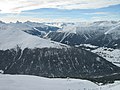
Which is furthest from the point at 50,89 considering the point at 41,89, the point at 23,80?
the point at 23,80

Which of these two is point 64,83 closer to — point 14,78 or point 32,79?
point 32,79

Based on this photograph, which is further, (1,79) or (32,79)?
(32,79)

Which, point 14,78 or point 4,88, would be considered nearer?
point 4,88

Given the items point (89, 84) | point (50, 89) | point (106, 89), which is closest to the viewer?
point (50, 89)

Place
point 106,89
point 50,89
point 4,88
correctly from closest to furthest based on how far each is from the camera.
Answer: point 4,88 < point 50,89 < point 106,89

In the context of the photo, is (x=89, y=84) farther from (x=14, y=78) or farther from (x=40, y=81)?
(x=14, y=78)

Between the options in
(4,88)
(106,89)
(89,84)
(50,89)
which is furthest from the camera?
(89,84)

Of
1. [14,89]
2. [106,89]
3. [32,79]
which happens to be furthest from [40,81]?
[106,89]

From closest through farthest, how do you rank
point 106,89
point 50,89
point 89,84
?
point 50,89 → point 106,89 → point 89,84
